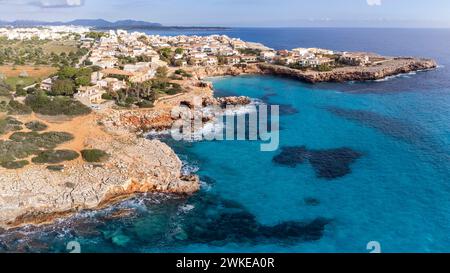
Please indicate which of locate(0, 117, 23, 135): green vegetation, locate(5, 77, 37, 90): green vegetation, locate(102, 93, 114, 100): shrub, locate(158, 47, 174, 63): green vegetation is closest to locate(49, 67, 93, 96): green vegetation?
locate(102, 93, 114, 100): shrub

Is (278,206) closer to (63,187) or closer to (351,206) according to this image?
(351,206)

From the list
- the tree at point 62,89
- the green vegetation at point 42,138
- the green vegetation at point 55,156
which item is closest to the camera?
the green vegetation at point 55,156

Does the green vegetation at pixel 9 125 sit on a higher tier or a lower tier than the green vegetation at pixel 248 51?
lower

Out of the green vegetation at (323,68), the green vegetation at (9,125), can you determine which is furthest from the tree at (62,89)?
the green vegetation at (323,68)

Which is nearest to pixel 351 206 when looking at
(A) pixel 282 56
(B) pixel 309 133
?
(B) pixel 309 133

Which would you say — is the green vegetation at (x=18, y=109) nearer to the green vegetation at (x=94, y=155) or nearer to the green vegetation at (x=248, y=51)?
the green vegetation at (x=94, y=155)

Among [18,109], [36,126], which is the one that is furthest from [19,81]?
[36,126]

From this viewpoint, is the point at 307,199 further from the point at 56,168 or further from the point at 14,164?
the point at 14,164
